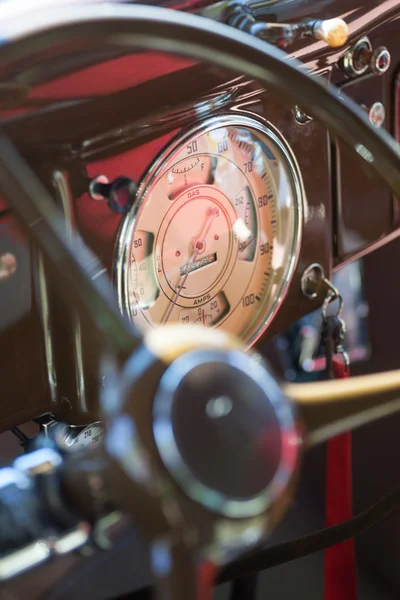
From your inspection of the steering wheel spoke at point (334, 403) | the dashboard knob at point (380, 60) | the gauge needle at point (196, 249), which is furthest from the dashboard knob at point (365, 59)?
the steering wheel spoke at point (334, 403)

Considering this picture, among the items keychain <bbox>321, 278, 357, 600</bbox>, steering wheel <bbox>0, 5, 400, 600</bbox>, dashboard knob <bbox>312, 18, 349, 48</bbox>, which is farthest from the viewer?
keychain <bbox>321, 278, 357, 600</bbox>

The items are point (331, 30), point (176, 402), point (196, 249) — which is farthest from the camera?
point (196, 249)

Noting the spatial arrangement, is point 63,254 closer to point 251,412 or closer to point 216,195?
point 251,412

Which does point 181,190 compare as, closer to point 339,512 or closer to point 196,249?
point 196,249

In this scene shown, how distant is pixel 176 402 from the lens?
1.80 ft

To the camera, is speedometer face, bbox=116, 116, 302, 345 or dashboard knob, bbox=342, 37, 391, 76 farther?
dashboard knob, bbox=342, 37, 391, 76

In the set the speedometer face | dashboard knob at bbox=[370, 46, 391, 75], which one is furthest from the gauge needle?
dashboard knob at bbox=[370, 46, 391, 75]

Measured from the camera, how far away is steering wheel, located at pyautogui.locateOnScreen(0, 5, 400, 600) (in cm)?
52

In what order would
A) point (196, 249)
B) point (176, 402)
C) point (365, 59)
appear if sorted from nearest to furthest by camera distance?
point (176, 402), point (196, 249), point (365, 59)

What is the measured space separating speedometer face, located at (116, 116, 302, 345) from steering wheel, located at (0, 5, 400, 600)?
1.09 feet

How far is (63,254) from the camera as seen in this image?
22.2 inches

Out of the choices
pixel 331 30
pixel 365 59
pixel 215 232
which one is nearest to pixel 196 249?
pixel 215 232

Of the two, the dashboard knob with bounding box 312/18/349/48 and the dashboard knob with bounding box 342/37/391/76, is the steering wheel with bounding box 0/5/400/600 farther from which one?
the dashboard knob with bounding box 342/37/391/76

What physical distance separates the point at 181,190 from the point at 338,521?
548 mm
